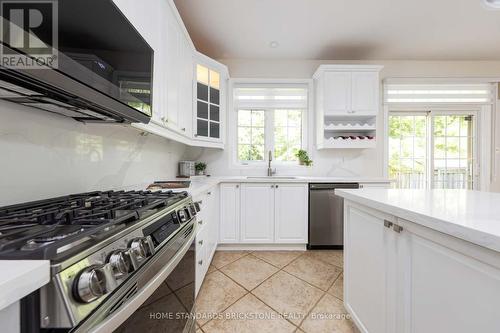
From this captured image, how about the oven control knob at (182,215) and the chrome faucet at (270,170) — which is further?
the chrome faucet at (270,170)

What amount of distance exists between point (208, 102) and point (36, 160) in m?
1.91

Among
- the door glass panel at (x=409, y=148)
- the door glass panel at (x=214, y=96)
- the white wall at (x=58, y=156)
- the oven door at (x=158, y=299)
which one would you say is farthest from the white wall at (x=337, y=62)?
the oven door at (x=158, y=299)

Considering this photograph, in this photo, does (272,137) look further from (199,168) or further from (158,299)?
(158,299)

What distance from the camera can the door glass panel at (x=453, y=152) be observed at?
3.25 m

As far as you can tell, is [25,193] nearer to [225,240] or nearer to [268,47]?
[225,240]

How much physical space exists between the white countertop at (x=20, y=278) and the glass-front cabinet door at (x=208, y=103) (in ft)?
6.92

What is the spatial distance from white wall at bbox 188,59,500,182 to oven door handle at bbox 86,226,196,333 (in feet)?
7.69

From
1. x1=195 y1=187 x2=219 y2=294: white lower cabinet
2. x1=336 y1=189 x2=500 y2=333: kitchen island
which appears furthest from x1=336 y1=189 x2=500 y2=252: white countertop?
x1=195 y1=187 x2=219 y2=294: white lower cabinet

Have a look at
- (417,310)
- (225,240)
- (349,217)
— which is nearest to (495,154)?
(349,217)

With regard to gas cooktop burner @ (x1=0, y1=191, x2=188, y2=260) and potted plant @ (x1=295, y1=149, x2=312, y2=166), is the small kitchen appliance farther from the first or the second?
gas cooktop burner @ (x1=0, y1=191, x2=188, y2=260)

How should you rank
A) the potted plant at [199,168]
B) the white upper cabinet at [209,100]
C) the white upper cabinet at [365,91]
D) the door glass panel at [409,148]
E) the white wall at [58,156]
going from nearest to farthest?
the white wall at [58,156]
the white upper cabinet at [209,100]
the white upper cabinet at [365,91]
the potted plant at [199,168]
the door glass panel at [409,148]

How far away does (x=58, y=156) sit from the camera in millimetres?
1023

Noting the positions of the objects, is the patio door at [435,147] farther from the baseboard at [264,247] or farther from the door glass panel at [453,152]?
the baseboard at [264,247]

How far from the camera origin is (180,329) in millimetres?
939
